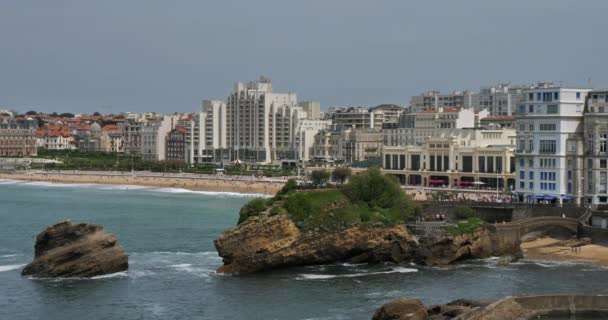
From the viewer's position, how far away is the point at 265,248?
52375 mm

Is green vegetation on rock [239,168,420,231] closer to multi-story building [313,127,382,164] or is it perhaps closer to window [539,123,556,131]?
window [539,123,556,131]

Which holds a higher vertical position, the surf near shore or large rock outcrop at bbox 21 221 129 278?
the surf near shore

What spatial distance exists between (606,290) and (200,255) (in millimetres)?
23762

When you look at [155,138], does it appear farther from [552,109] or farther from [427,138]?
[552,109]

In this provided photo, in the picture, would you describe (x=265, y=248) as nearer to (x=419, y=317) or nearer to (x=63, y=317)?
(x=63, y=317)

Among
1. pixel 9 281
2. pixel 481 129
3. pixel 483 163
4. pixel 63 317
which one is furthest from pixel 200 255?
pixel 481 129

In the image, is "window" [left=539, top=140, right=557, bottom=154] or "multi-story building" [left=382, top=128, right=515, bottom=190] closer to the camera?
"window" [left=539, top=140, right=557, bottom=154]

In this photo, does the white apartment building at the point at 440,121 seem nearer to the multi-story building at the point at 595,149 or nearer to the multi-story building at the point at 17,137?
the multi-story building at the point at 595,149

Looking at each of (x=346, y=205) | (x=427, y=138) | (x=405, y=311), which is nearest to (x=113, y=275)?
(x=346, y=205)

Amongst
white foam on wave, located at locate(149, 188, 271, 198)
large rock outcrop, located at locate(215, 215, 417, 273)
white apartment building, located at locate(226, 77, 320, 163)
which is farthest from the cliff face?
white apartment building, located at locate(226, 77, 320, 163)

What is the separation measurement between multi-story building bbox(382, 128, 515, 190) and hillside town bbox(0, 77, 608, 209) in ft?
0.37

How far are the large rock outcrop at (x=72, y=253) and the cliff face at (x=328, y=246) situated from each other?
5.73m

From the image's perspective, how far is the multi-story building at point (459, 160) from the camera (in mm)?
101188

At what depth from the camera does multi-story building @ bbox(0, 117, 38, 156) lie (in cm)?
19400
